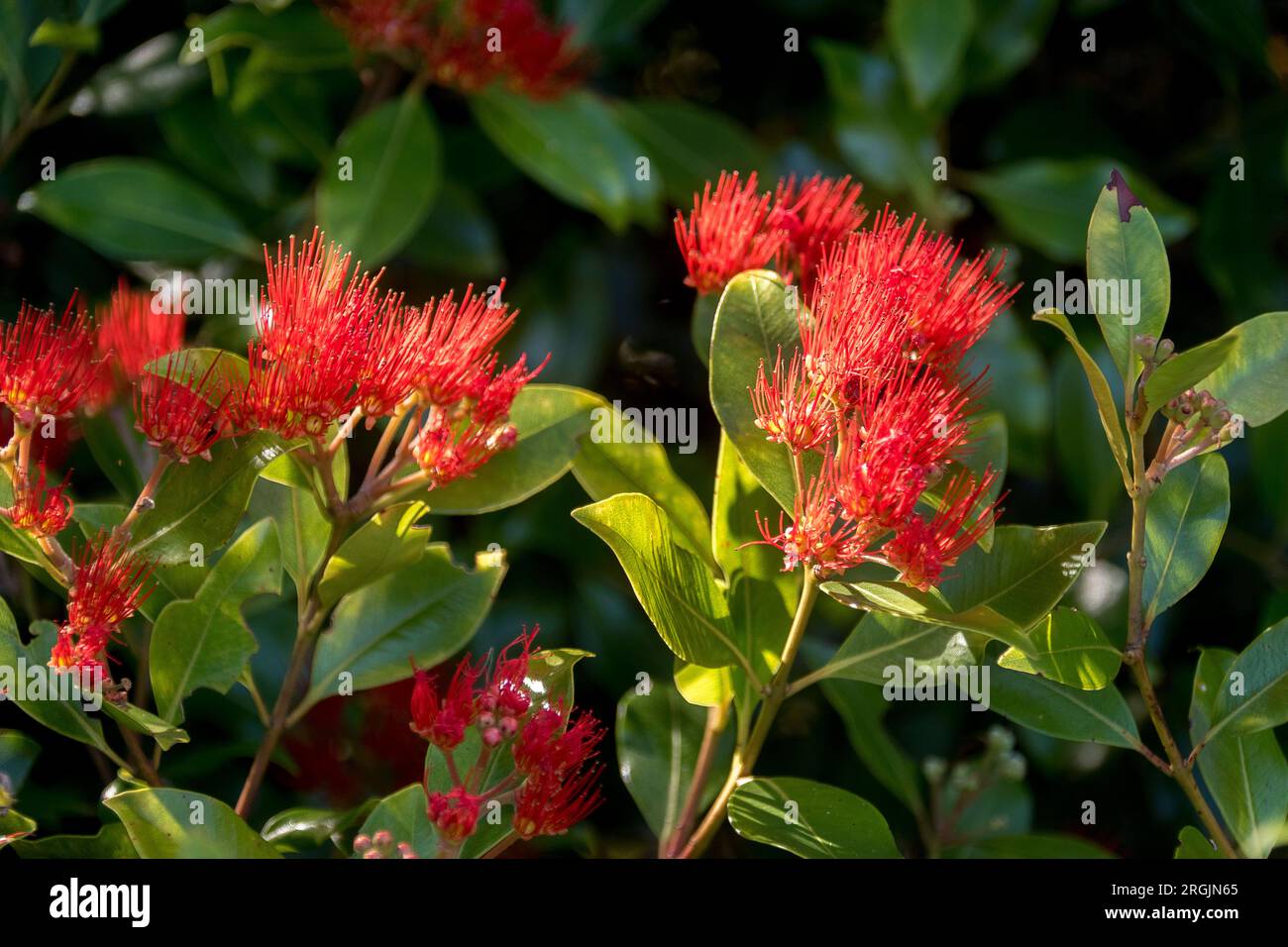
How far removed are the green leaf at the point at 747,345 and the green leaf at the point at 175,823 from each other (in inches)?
15.8

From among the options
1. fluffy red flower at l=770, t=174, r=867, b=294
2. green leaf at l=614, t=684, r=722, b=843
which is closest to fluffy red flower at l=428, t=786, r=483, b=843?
green leaf at l=614, t=684, r=722, b=843

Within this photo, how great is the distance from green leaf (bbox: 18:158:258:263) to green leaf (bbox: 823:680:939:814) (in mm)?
820

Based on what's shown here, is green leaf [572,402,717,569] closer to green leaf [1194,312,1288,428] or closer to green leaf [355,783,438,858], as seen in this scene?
green leaf [355,783,438,858]

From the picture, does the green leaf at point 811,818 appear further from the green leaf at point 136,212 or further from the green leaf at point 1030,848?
the green leaf at point 136,212

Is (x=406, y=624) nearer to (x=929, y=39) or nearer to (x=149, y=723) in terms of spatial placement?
(x=149, y=723)

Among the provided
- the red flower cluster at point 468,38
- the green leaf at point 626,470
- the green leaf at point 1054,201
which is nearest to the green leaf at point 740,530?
the green leaf at point 626,470

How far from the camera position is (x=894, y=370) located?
32.4 inches

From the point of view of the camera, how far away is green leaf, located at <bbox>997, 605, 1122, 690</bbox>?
0.87 meters

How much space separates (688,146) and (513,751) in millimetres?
998

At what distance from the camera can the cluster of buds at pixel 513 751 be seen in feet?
2.72

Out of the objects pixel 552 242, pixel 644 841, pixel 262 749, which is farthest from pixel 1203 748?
pixel 552 242

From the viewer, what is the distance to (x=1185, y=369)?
2.67 ft

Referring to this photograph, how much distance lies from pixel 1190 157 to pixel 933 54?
1.57ft

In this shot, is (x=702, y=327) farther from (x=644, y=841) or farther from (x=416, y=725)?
(x=644, y=841)
